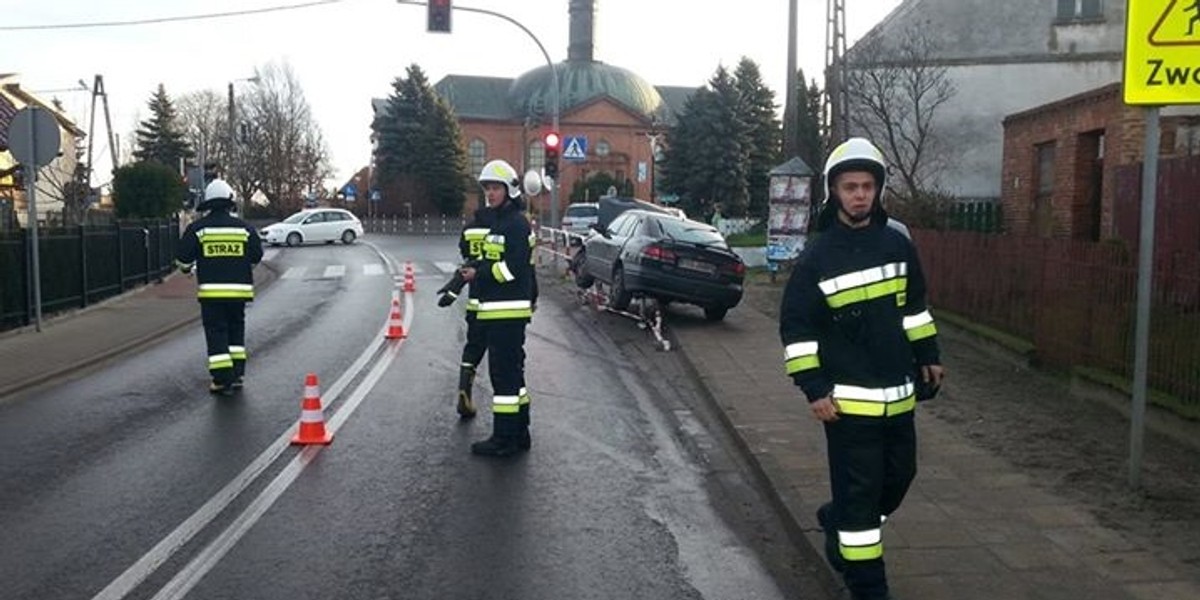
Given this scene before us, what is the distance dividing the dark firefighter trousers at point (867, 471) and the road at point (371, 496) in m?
0.63

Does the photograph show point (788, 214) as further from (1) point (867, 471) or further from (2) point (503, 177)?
(1) point (867, 471)

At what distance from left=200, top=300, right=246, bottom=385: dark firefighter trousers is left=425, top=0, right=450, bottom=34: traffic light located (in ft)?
48.8

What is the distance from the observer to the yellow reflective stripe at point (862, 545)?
4.88 metres

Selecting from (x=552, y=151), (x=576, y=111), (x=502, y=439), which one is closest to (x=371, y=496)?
(x=502, y=439)

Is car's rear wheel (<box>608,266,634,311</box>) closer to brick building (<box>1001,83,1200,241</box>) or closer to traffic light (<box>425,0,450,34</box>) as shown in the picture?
brick building (<box>1001,83,1200,241</box>)

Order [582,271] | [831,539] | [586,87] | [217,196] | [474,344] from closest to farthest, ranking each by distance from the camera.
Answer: [831,539] → [474,344] → [217,196] → [582,271] → [586,87]

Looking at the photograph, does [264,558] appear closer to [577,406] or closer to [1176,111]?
[577,406]

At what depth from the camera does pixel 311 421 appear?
28.1 ft

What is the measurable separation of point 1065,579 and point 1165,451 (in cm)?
312

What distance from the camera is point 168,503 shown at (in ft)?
22.4

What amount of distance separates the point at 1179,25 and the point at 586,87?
88.2 m

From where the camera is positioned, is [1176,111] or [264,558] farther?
[1176,111]

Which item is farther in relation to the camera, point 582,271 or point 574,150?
point 574,150

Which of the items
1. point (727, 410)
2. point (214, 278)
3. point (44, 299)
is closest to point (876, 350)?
point (727, 410)
